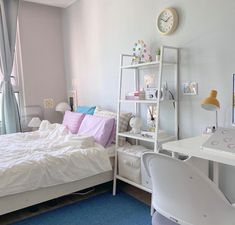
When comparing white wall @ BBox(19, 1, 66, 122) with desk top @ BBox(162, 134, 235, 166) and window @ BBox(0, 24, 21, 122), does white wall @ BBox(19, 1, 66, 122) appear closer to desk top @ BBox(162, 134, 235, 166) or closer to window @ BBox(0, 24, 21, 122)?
window @ BBox(0, 24, 21, 122)

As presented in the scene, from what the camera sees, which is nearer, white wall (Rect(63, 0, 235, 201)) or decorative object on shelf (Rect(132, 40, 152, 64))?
white wall (Rect(63, 0, 235, 201))

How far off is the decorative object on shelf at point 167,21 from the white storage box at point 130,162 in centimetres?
123

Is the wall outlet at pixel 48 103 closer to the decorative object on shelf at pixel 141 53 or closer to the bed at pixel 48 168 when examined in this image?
the bed at pixel 48 168

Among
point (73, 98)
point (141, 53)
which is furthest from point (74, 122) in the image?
point (141, 53)

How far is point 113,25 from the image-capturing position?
3080mm

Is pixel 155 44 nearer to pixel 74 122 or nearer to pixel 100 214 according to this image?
pixel 74 122

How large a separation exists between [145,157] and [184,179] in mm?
214

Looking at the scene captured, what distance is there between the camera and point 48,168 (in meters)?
2.20

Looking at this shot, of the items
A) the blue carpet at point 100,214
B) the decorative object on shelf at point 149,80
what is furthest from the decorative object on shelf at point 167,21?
the blue carpet at point 100,214

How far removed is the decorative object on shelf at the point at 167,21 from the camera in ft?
7.51

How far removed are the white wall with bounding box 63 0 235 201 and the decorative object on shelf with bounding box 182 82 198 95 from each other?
0.13ft

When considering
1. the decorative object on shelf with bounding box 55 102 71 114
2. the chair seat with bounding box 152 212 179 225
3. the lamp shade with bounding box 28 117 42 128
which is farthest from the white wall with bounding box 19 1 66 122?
the chair seat with bounding box 152 212 179 225

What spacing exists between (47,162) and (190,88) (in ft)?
4.85

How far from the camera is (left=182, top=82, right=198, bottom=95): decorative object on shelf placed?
2215mm
